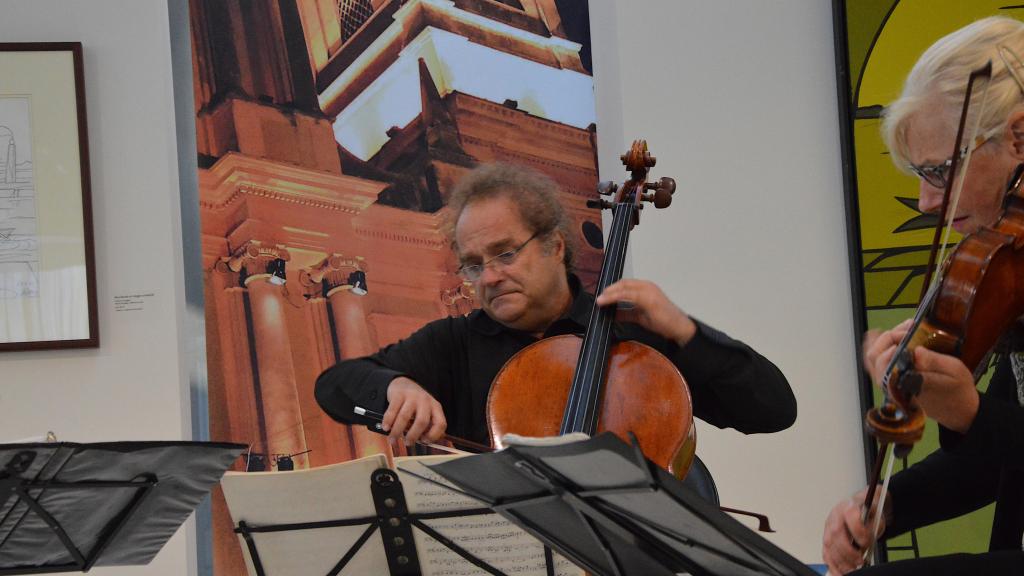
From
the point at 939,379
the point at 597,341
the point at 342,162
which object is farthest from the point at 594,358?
the point at 342,162

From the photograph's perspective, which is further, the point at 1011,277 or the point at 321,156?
the point at 321,156

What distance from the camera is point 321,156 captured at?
3.09 meters

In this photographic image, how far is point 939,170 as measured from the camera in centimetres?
143

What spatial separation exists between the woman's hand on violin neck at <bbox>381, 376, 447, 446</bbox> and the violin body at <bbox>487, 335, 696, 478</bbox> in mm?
98

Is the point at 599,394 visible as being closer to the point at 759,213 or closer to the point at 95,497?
the point at 95,497

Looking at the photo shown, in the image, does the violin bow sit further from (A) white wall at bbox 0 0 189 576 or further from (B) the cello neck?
(A) white wall at bbox 0 0 189 576

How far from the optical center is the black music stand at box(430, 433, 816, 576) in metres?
1.10

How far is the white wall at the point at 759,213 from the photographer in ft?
9.46

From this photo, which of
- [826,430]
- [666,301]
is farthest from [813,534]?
[666,301]

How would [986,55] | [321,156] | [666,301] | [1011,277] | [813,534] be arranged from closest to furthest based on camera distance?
[1011,277] → [986,55] → [666,301] → [813,534] → [321,156]

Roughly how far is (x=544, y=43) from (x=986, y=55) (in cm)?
189

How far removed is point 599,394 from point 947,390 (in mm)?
684

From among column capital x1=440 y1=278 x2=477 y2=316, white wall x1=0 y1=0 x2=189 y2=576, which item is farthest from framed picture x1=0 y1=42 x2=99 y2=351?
column capital x1=440 y1=278 x2=477 y2=316

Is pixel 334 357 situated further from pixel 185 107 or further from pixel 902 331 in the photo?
pixel 902 331
